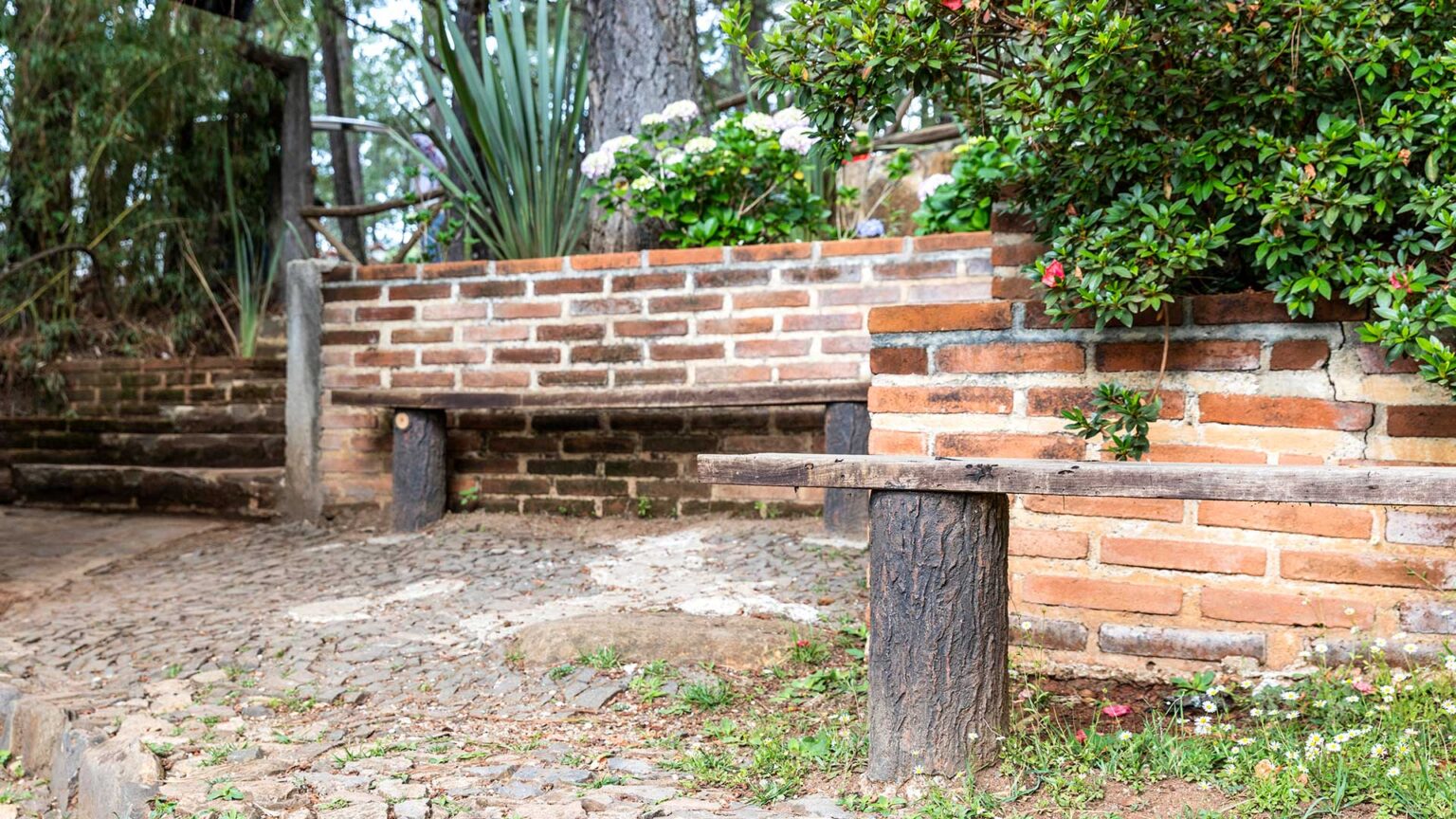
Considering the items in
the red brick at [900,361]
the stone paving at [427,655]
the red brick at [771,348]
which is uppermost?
the red brick at [771,348]

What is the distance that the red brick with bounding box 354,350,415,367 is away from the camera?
4.45 metres

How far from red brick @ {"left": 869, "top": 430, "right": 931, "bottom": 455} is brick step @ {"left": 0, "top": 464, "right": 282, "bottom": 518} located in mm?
3225

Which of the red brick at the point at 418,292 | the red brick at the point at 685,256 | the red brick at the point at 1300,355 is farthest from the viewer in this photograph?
the red brick at the point at 418,292

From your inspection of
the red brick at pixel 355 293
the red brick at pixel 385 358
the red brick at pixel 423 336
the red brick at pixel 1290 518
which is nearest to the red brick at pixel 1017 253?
the red brick at pixel 1290 518

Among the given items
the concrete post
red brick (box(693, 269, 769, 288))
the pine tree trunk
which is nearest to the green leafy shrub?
red brick (box(693, 269, 769, 288))

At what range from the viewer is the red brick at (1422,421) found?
86.2 inches

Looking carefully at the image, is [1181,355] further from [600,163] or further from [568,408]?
[600,163]

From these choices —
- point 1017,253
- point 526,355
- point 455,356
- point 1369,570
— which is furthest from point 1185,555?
point 455,356

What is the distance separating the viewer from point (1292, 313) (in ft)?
7.31

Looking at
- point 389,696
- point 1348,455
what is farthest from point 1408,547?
point 389,696

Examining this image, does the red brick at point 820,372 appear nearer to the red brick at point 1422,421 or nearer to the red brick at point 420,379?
the red brick at point 420,379

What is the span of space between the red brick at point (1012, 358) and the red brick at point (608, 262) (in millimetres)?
1863

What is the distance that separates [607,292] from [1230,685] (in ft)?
8.43

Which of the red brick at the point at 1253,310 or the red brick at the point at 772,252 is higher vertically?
the red brick at the point at 772,252
